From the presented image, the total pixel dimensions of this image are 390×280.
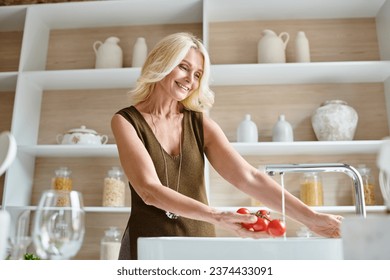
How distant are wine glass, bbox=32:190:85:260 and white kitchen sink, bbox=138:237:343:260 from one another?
0.42 feet

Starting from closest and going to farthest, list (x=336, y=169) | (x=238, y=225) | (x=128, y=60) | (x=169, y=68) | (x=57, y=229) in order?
(x=57, y=229) < (x=238, y=225) < (x=336, y=169) < (x=169, y=68) < (x=128, y=60)

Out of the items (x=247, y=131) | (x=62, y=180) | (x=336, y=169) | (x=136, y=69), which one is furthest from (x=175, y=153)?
(x=62, y=180)

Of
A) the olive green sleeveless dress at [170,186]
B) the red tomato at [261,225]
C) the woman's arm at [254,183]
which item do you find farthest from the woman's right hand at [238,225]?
the olive green sleeveless dress at [170,186]

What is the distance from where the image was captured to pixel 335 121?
5.77 ft

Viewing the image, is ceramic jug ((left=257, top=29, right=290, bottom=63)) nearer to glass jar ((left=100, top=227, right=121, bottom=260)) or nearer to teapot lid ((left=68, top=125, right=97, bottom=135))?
teapot lid ((left=68, top=125, right=97, bottom=135))

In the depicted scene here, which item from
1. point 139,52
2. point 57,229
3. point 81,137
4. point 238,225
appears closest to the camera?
point 57,229

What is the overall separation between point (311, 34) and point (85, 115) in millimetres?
1149

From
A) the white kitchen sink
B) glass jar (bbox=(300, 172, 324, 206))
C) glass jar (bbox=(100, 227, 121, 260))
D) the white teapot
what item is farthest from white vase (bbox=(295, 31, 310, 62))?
the white kitchen sink

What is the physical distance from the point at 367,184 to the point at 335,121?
0.95 ft

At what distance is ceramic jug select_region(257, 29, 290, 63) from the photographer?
1.87m

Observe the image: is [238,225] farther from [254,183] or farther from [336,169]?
[254,183]

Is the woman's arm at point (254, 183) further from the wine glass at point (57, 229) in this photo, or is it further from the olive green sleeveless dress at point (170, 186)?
the wine glass at point (57, 229)

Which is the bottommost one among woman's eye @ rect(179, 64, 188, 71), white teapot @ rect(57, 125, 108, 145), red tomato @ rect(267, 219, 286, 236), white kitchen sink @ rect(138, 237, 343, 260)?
white kitchen sink @ rect(138, 237, 343, 260)

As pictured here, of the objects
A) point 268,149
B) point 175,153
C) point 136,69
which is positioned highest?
point 136,69
